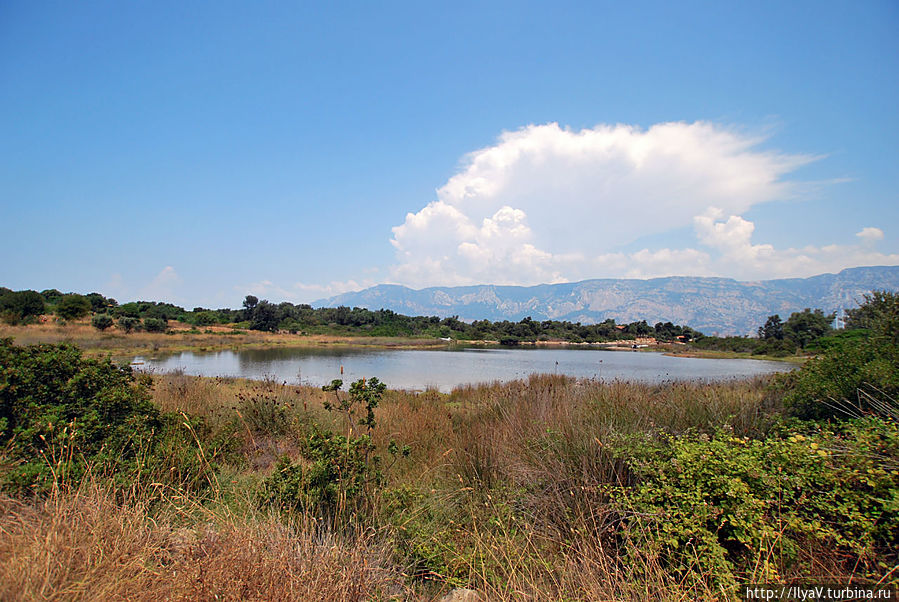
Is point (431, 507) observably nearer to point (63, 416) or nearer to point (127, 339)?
point (63, 416)

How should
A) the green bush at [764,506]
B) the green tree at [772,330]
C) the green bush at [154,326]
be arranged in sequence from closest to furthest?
the green bush at [764,506] < the green bush at [154,326] < the green tree at [772,330]

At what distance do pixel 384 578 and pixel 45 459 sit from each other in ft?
8.92

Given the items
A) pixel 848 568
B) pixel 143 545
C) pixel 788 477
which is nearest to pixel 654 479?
pixel 788 477

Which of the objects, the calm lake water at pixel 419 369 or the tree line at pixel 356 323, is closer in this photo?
the calm lake water at pixel 419 369

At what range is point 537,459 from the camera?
3873 mm

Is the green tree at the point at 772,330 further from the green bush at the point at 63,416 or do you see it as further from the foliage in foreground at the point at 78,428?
the green bush at the point at 63,416

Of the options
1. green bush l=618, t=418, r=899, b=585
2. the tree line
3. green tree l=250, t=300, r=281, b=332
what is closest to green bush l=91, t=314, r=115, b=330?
the tree line

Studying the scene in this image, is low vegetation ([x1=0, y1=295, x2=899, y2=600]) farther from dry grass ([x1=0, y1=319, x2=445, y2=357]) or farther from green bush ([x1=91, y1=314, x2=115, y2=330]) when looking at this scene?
green bush ([x1=91, y1=314, x2=115, y2=330])

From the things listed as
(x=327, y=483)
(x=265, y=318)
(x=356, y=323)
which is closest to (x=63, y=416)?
(x=327, y=483)

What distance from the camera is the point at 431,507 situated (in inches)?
137

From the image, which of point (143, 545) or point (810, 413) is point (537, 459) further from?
point (810, 413)

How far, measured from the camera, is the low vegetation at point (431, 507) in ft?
7.32

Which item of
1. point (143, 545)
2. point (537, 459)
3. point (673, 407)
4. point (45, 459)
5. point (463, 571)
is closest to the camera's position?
point (143, 545)

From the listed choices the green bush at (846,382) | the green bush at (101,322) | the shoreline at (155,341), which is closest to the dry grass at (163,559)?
the green bush at (846,382)
